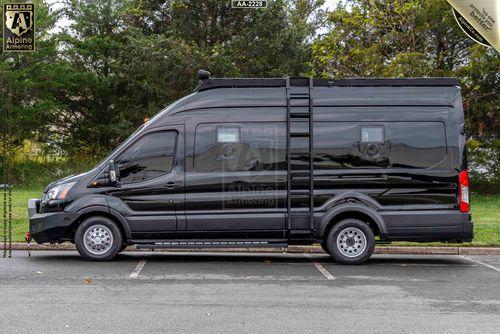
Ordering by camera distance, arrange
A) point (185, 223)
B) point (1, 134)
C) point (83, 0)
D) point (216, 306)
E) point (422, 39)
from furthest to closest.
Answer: point (83, 0) < point (1, 134) < point (422, 39) < point (185, 223) < point (216, 306)

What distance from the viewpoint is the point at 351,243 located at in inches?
414

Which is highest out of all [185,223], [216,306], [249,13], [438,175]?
[249,13]

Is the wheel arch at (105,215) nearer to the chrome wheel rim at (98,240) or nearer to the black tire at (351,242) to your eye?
the chrome wheel rim at (98,240)

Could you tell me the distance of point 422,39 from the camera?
26531 millimetres

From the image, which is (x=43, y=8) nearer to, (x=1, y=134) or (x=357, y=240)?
(x=1, y=134)

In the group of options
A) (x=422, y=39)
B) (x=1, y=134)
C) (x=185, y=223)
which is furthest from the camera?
(x=1, y=134)

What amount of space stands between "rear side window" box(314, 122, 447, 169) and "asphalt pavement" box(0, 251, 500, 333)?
1.61m

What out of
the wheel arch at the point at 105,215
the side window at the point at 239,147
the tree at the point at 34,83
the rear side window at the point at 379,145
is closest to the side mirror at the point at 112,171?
the wheel arch at the point at 105,215

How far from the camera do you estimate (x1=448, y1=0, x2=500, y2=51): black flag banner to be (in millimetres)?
10539

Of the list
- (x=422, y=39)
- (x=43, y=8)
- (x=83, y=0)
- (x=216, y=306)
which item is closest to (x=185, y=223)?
(x=216, y=306)

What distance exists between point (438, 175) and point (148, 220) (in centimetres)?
445

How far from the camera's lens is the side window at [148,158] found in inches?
410

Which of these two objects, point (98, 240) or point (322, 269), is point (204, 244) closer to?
point (98, 240)

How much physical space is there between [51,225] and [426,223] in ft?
→ 18.6
